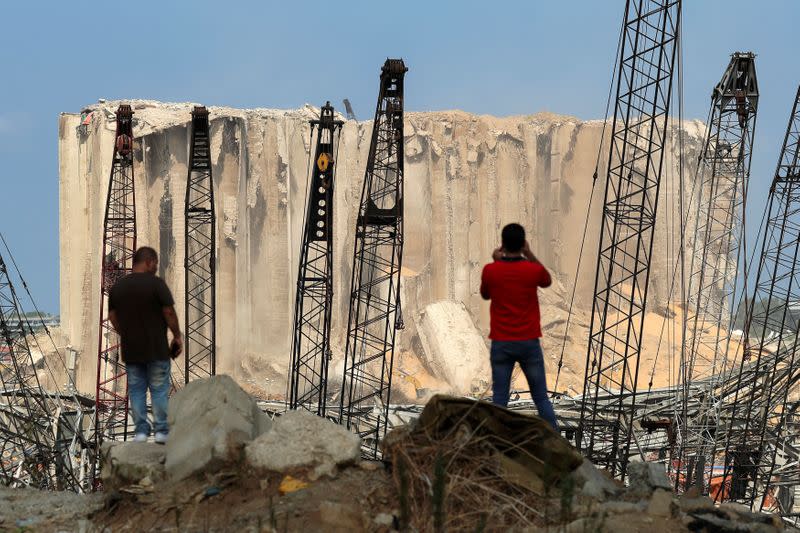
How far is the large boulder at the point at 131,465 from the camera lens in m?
8.41

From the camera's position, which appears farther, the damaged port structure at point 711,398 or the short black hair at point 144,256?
the damaged port structure at point 711,398

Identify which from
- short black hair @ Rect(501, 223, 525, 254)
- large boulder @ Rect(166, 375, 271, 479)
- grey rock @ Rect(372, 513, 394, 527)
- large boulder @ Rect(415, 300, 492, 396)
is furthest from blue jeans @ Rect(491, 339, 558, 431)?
large boulder @ Rect(415, 300, 492, 396)

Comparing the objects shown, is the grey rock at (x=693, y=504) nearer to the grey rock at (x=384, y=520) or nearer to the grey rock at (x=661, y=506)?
the grey rock at (x=661, y=506)

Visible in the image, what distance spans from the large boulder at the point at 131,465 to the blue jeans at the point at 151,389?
1.01ft

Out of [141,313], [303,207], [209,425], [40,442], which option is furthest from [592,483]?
[303,207]

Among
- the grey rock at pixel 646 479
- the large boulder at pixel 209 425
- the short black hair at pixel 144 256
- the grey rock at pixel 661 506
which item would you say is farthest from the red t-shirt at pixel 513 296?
the short black hair at pixel 144 256

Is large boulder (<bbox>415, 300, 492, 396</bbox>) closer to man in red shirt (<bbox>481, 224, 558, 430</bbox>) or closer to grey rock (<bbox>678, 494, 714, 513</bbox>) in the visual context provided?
man in red shirt (<bbox>481, 224, 558, 430</bbox>)

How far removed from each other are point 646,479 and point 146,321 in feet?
12.4

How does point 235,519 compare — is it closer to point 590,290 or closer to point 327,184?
point 327,184

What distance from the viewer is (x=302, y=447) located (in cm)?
810

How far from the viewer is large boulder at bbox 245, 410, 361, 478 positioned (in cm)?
802

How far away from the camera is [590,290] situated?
70.3 meters

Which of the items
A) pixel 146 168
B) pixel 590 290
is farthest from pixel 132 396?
pixel 590 290

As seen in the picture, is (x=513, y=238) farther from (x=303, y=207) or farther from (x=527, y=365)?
(x=303, y=207)
